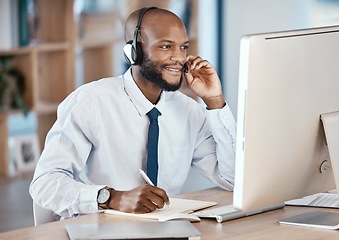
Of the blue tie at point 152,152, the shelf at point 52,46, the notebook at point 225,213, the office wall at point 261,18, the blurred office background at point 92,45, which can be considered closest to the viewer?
the notebook at point 225,213

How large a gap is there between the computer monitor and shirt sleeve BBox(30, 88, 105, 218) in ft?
1.81

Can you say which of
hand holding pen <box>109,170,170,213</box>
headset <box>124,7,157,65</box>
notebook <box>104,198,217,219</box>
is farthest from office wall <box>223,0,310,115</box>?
hand holding pen <box>109,170,170,213</box>

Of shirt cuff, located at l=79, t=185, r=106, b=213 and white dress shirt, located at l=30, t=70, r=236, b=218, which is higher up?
white dress shirt, located at l=30, t=70, r=236, b=218

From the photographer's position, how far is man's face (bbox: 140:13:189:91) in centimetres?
263

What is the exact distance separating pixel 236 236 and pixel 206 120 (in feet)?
2.53

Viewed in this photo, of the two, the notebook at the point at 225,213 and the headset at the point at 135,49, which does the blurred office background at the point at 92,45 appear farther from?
the notebook at the point at 225,213

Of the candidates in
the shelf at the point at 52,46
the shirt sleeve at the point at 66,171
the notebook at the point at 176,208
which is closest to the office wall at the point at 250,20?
the shelf at the point at 52,46

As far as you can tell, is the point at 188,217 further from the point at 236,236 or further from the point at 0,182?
the point at 0,182

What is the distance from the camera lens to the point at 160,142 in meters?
2.69

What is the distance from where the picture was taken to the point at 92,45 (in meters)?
6.20

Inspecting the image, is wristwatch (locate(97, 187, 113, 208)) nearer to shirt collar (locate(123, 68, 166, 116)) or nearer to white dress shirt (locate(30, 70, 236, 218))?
white dress shirt (locate(30, 70, 236, 218))

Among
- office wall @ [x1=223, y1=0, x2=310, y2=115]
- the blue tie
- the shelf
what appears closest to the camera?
the blue tie

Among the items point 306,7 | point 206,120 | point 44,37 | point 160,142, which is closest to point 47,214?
point 160,142

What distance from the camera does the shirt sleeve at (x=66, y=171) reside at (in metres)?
2.36
